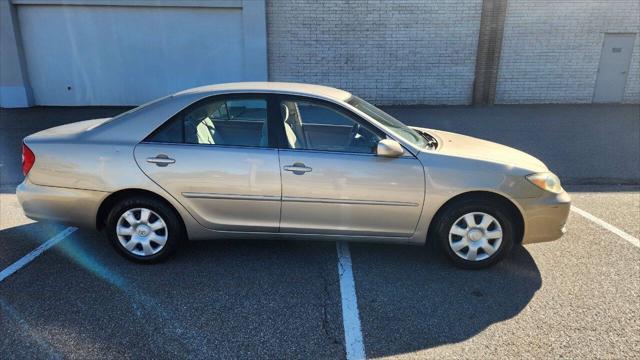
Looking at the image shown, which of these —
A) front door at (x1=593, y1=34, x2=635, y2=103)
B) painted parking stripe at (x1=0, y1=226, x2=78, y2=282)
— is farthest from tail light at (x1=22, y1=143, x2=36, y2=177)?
front door at (x1=593, y1=34, x2=635, y2=103)

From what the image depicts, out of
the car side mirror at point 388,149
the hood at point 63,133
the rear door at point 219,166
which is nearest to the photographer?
the car side mirror at point 388,149

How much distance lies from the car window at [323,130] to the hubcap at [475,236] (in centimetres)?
94

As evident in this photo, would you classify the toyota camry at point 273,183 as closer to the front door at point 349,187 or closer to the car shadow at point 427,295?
the front door at point 349,187

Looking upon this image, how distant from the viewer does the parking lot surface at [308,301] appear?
285 cm

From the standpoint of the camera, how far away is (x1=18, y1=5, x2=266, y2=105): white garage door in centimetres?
1227

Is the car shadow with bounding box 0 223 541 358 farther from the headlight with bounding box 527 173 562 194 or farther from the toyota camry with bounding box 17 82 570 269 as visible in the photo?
the headlight with bounding box 527 173 562 194

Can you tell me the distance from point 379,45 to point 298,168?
1029cm

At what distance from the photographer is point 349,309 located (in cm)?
327

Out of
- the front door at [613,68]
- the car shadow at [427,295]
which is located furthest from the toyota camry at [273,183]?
the front door at [613,68]

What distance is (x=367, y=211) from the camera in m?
3.70

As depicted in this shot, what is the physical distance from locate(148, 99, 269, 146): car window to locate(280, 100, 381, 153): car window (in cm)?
23

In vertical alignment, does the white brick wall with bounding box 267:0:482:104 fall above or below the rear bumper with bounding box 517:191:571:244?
above

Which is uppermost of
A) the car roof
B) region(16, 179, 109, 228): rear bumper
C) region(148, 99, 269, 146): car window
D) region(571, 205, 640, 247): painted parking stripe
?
the car roof

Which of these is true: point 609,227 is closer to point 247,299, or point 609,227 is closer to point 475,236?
point 475,236
